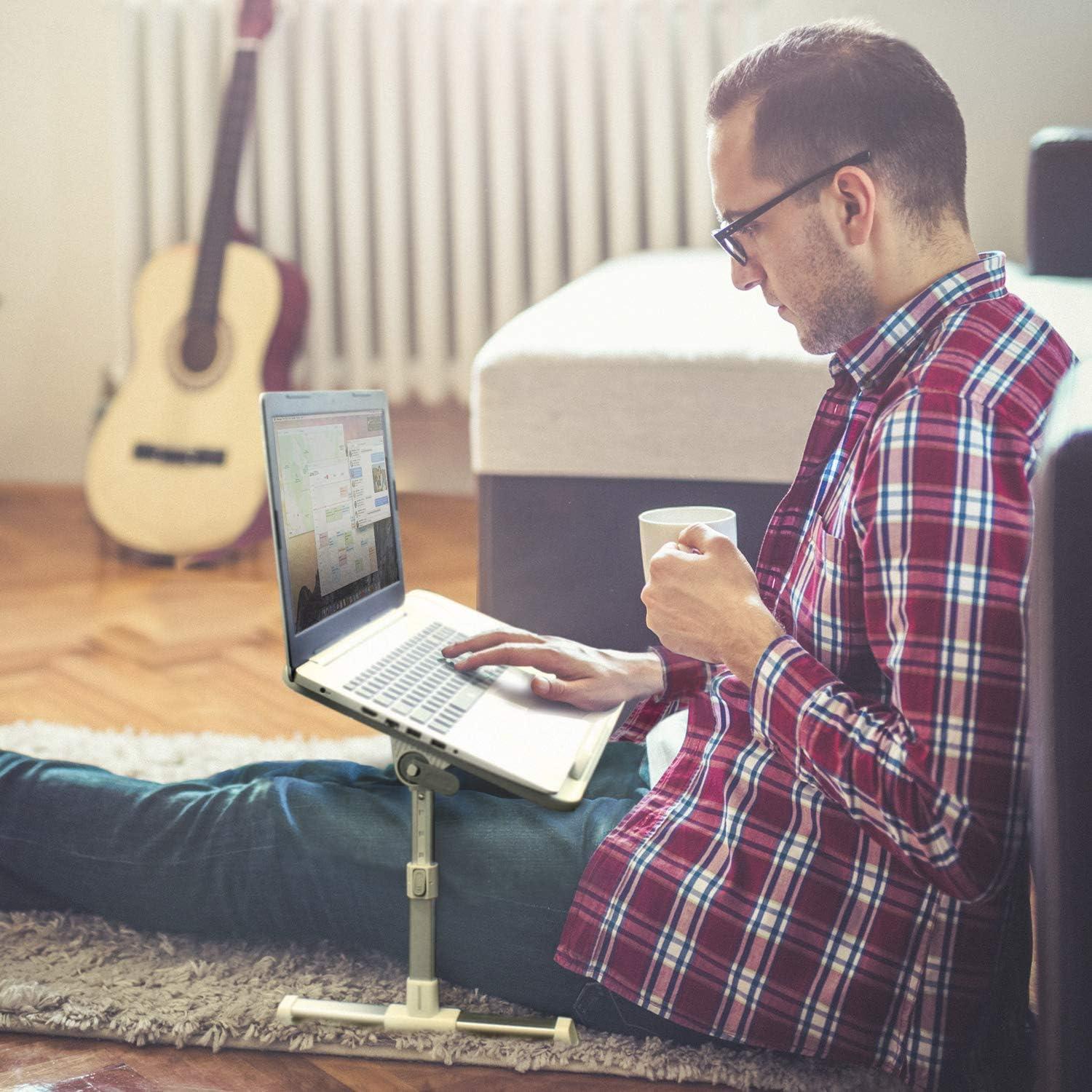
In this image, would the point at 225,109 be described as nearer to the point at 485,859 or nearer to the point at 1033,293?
the point at 1033,293

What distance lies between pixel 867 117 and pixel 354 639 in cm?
53

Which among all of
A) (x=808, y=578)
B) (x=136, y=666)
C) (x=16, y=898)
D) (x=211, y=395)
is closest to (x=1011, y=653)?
(x=808, y=578)

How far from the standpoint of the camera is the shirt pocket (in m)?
0.77

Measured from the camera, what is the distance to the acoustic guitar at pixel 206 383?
8.40 ft

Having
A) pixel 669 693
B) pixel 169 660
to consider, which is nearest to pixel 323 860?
pixel 669 693

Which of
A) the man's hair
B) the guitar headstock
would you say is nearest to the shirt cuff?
the man's hair

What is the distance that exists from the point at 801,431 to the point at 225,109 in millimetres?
1834

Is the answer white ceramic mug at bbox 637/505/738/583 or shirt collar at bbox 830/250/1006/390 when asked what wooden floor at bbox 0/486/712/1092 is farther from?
shirt collar at bbox 830/250/1006/390

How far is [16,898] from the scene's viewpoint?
113cm

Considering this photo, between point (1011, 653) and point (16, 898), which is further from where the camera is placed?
point (16, 898)

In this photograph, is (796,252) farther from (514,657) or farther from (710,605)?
(514,657)

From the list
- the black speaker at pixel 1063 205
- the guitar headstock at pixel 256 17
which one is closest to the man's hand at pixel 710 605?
the black speaker at pixel 1063 205

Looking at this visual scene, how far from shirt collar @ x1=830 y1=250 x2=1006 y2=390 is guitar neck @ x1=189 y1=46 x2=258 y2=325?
2046mm

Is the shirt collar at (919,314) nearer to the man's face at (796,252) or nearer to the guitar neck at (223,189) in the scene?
the man's face at (796,252)
